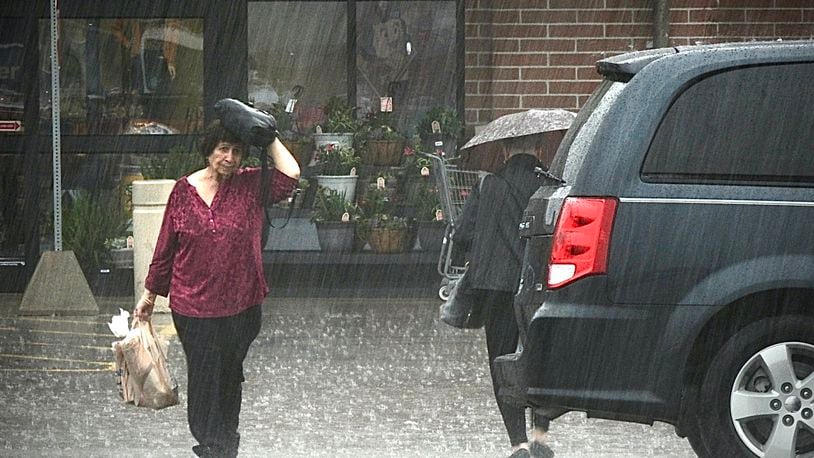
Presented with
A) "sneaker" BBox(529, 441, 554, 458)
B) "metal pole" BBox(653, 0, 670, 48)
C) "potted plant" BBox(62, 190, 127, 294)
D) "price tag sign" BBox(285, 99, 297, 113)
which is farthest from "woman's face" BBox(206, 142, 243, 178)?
"metal pole" BBox(653, 0, 670, 48)

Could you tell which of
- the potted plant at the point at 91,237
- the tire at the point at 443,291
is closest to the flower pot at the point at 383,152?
the tire at the point at 443,291

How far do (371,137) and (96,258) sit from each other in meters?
2.75

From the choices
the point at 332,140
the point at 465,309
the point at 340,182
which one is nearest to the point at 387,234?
the point at 340,182

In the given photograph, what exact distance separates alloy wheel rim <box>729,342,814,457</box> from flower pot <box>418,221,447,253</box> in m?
8.75

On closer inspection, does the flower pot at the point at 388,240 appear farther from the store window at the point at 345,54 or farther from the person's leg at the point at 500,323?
the person's leg at the point at 500,323

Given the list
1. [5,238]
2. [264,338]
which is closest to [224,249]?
[264,338]

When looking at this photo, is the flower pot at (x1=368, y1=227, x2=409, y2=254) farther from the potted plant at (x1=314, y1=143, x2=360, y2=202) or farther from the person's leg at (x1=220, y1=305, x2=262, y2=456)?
the person's leg at (x1=220, y1=305, x2=262, y2=456)

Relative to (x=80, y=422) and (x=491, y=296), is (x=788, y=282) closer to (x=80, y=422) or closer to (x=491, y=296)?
(x=491, y=296)

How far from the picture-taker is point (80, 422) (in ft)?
30.0

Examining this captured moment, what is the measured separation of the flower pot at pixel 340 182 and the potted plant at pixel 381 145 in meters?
0.23

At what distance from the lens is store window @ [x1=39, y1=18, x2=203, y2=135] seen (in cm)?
1561

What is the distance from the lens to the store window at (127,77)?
51.2ft

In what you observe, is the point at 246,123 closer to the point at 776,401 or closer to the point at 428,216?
the point at 776,401

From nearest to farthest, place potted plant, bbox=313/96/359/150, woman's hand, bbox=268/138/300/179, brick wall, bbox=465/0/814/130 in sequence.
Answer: woman's hand, bbox=268/138/300/179, potted plant, bbox=313/96/359/150, brick wall, bbox=465/0/814/130
